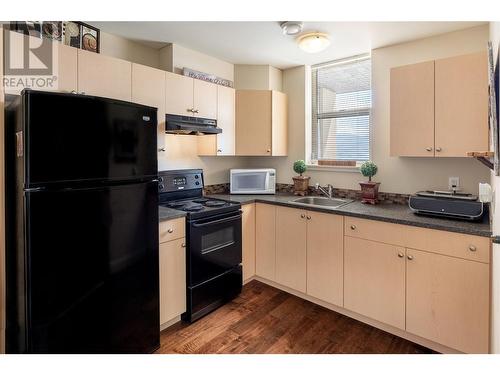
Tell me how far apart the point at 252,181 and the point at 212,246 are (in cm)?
100

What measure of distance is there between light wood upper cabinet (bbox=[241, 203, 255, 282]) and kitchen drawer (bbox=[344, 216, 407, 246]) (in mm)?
949

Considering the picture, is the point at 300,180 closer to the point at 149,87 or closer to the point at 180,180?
the point at 180,180

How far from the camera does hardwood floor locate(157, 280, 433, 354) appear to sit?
6.61ft

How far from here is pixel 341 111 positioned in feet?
10.3

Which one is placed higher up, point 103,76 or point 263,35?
point 263,35

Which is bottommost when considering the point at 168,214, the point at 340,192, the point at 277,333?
the point at 277,333

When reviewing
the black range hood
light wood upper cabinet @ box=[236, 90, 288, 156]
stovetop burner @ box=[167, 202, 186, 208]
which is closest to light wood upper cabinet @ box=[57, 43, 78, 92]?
the black range hood

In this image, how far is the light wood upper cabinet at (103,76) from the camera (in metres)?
1.91

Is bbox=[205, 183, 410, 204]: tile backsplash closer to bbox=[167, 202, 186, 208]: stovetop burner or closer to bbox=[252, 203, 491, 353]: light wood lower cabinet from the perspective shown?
bbox=[167, 202, 186, 208]: stovetop burner

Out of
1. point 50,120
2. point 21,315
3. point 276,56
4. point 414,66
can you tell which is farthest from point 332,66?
point 21,315

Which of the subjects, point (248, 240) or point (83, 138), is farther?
point (248, 240)

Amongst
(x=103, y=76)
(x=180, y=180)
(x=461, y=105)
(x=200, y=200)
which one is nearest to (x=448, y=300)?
(x=461, y=105)

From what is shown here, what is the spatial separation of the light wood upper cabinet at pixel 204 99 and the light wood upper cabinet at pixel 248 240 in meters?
0.98
